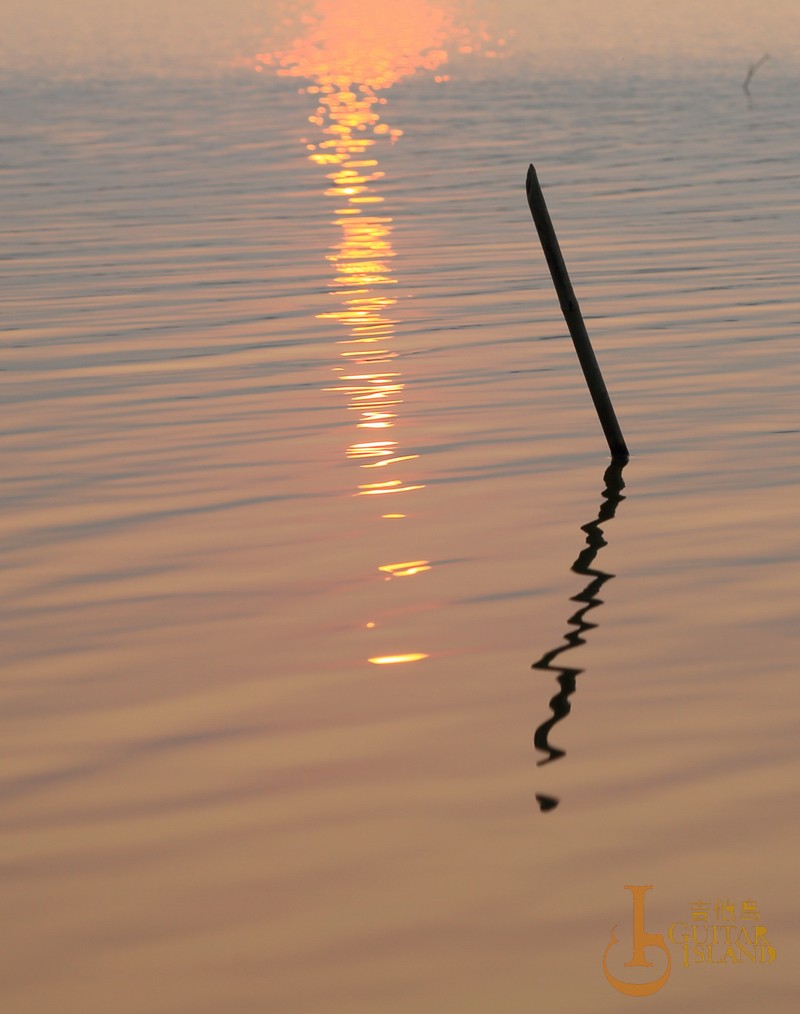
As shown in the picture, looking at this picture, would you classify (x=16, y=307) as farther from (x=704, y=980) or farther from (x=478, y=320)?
(x=704, y=980)

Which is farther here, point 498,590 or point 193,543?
point 193,543

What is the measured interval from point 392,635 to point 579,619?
1245mm

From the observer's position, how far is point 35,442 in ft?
56.5

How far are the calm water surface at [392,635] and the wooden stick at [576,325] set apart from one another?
0.99ft

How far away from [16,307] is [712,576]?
15666 mm

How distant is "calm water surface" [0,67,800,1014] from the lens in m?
7.48

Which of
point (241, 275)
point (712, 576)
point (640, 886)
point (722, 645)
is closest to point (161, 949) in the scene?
point (640, 886)

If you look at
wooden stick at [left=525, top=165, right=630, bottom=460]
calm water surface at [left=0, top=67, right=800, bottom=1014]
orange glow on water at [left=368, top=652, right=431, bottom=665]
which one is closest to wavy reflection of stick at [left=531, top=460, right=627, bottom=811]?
calm water surface at [left=0, top=67, right=800, bottom=1014]

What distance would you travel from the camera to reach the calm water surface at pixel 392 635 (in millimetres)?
7484

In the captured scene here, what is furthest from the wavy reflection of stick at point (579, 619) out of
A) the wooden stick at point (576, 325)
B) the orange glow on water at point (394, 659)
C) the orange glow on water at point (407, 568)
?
the orange glow on water at point (407, 568)

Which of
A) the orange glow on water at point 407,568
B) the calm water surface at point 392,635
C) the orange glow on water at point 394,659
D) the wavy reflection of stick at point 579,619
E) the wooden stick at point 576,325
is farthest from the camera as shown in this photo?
the wooden stick at point 576,325

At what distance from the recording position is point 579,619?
11.6 meters

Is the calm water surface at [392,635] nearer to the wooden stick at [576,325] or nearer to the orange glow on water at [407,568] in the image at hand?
the orange glow on water at [407,568]

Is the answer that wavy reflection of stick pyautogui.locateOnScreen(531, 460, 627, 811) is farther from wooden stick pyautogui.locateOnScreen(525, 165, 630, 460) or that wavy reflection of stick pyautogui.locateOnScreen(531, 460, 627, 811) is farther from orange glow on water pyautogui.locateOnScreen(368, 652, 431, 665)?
orange glow on water pyautogui.locateOnScreen(368, 652, 431, 665)
